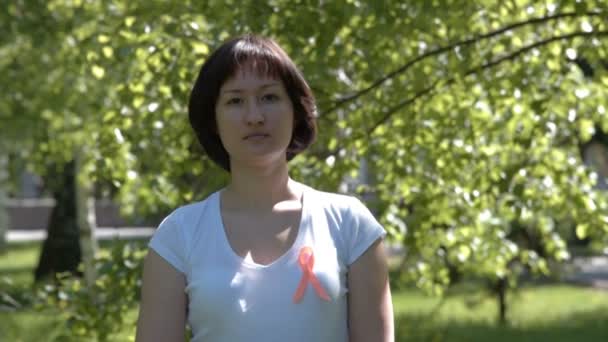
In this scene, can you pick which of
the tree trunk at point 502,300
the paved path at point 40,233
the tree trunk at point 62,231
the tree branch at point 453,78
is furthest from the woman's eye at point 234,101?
the paved path at point 40,233

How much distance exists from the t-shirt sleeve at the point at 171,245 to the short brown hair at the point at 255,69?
288 millimetres

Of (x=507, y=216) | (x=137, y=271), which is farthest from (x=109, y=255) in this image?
(x=507, y=216)

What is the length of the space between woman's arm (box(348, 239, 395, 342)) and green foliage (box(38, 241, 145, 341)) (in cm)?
427

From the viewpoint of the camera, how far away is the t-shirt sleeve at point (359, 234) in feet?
9.79

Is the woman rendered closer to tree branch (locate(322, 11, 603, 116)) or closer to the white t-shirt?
the white t-shirt

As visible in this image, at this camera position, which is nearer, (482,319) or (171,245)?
(171,245)

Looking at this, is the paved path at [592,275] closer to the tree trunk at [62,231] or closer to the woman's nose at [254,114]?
the tree trunk at [62,231]

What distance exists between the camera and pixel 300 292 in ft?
9.50

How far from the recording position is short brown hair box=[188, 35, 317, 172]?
120 inches

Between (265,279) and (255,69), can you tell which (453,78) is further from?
(265,279)

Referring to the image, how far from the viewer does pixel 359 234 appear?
9.87ft

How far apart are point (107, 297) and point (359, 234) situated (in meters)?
4.47

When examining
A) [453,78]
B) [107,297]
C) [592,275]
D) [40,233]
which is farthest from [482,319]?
[40,233]

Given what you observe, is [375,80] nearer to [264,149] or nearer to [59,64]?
[264,149]
